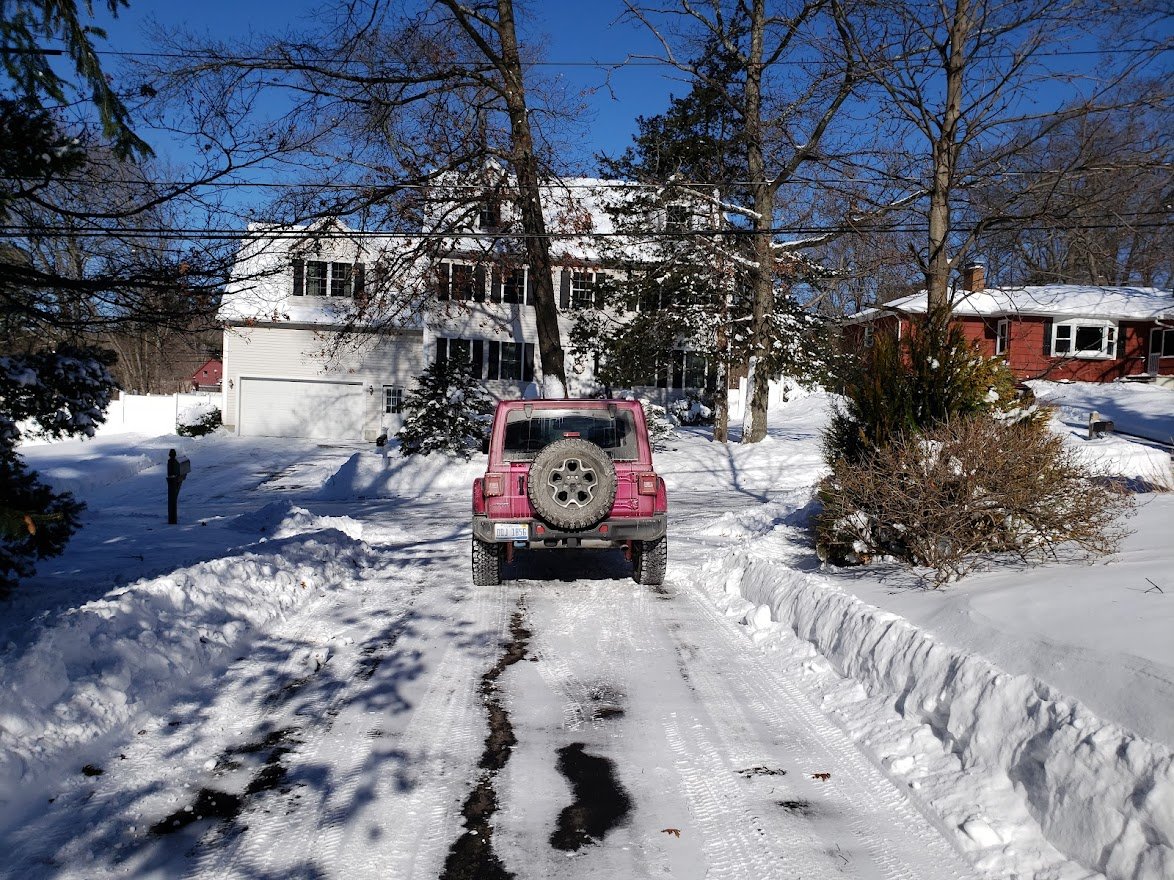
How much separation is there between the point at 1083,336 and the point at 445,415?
1049 inches

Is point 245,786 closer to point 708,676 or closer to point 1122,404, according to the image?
point 708,676

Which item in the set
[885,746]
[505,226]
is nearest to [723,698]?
[885,746]

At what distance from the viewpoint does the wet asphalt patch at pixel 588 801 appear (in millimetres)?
4082

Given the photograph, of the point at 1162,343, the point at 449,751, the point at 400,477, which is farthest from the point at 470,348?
the point at 449,751

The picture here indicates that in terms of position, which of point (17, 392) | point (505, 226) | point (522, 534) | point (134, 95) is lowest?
point (522, 534)

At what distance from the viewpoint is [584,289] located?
28.9 metres

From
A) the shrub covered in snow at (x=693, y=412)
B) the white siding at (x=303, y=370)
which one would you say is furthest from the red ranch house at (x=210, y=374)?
the shrub covered in snow at (x=693, y=412)

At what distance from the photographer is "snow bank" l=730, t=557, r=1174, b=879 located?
3453mm

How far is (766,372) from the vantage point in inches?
1017

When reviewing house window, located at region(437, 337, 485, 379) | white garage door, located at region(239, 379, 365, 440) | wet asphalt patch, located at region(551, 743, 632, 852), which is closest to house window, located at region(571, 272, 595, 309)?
house window, located at region(437, 337, 485, 379)

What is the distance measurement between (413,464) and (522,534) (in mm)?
13786

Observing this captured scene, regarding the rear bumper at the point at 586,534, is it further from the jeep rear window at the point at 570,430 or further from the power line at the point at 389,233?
the power line at the point at 389,233

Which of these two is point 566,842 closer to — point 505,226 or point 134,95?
point 134,95

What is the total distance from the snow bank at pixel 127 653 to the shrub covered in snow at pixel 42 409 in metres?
1.25
